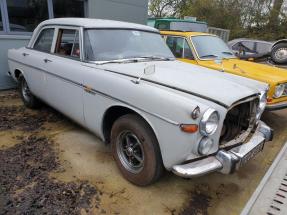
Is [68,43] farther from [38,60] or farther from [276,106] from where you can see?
[276,106]

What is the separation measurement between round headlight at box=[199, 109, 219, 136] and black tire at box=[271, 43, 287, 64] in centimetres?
711

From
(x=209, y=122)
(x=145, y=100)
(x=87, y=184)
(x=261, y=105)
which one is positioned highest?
(x=145, y=100)

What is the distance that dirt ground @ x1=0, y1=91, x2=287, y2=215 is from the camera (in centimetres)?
270

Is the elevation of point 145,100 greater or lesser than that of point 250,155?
greater

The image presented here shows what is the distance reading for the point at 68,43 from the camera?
3.93 meters

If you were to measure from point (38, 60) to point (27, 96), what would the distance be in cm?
119

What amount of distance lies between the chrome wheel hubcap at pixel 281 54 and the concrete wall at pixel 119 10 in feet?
15.1

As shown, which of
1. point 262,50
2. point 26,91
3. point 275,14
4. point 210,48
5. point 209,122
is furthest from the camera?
point 275,14

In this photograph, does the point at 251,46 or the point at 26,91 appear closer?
the point at 26,91

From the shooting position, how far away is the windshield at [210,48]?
220 inches

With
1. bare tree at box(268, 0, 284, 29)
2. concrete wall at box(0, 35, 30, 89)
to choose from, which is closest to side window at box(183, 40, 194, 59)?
concrete wall at box(0, 35, 30, 89)

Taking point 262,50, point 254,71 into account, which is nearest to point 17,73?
point 254,71

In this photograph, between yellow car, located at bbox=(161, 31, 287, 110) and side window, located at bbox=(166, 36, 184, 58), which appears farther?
side window, located at bbox=(166, 36, 184, 58)

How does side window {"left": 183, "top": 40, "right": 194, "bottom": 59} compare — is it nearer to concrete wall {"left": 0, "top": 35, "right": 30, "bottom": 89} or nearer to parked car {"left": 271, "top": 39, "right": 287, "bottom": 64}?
concrete wall {"left": 0, "top": 35, "right": 30, "bottom": 89}
